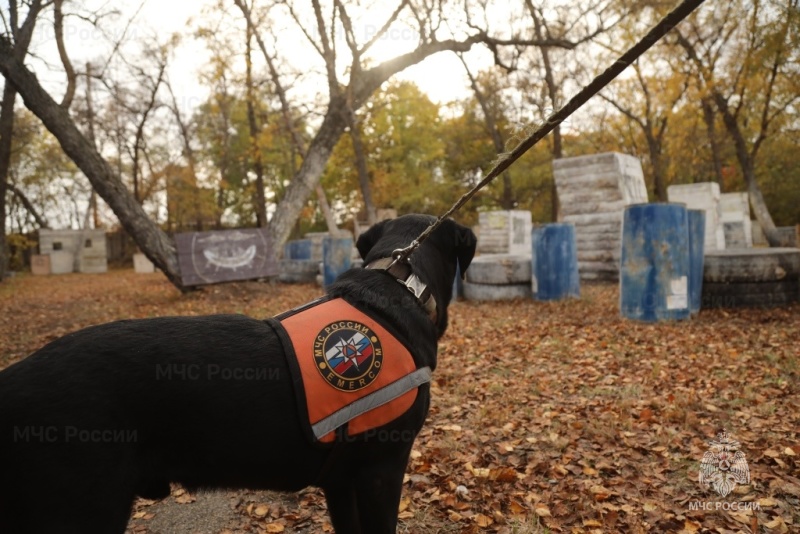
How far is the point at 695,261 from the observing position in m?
8.78

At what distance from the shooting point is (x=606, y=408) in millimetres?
4855

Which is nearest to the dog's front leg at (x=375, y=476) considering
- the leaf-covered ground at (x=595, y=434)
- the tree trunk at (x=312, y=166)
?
the leaf-covered ground at (x=595, y=434)

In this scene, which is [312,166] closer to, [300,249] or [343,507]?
[300,249]

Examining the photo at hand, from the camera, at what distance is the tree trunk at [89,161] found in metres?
11.2

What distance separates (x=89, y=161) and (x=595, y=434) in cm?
1243

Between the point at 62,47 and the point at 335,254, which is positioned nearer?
the point at 335,254

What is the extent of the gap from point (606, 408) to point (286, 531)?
10.6ft

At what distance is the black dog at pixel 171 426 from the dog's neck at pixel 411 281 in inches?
4.0

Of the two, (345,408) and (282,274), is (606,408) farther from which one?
(282,274)

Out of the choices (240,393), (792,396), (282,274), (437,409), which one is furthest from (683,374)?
(282,274)

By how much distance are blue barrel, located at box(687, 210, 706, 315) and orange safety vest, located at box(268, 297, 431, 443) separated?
8.19 meters

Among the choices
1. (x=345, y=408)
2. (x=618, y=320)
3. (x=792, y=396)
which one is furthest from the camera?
(x=618, y=320)

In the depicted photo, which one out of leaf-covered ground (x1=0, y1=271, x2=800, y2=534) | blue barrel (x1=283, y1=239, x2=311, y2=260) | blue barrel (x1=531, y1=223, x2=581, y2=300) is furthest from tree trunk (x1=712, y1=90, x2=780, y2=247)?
blue barrel (x1=283, y1=239, x2=311, y2=260)

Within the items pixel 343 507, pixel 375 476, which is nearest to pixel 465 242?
pixel 375 476
